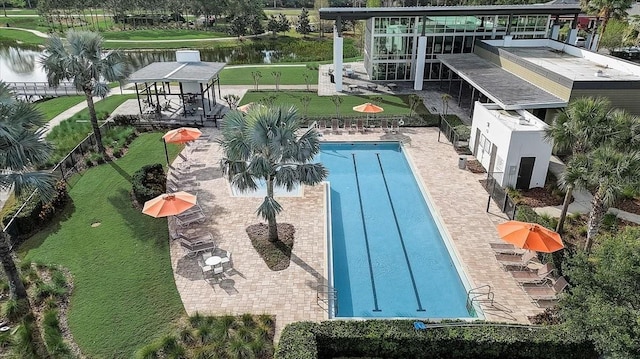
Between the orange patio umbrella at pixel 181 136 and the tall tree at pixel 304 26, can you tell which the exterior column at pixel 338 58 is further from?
the tall tree at pixel 304 26

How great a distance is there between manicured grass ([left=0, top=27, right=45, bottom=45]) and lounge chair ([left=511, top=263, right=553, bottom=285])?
7212 centimetres

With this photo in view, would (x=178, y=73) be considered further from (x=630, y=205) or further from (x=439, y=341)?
(x=630, y=205)

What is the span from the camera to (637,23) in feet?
144

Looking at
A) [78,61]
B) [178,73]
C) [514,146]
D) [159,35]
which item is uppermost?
[78,61]

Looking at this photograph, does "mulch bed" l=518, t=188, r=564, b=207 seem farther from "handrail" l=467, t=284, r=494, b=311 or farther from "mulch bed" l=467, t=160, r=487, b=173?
"handrail" l=467, t=284, r=494, b=311

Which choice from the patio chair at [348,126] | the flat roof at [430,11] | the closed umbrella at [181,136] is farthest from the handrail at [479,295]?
the flat roof at [430,11]

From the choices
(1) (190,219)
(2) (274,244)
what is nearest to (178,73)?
(1) (190,219)

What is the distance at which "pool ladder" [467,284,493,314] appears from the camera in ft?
43.7

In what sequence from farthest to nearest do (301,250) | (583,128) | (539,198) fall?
(539,198) < (301,250) < (583,128)

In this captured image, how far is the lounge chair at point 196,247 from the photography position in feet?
50.6

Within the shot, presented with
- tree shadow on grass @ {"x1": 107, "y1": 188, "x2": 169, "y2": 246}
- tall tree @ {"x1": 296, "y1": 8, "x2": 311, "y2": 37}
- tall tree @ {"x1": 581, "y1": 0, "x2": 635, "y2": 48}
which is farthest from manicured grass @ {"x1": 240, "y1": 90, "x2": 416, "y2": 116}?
tall tree @ {"x1": 296, "y1": 8, "x2": 311, "y2": 37}

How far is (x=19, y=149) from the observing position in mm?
11609

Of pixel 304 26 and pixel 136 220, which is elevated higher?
pixel 304 26

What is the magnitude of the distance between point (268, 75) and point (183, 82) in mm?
14755
